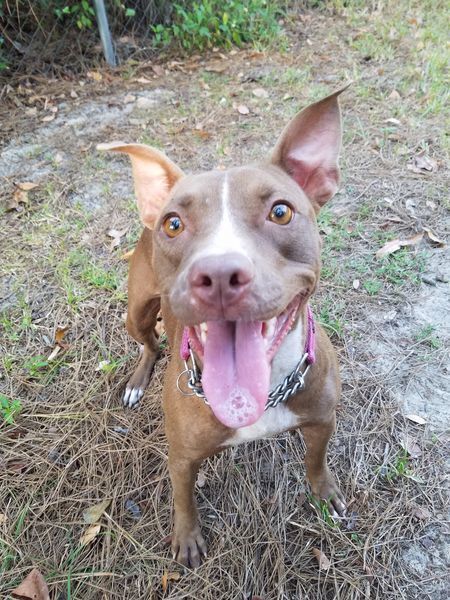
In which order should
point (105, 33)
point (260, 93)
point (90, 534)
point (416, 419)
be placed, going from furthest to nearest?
point (105, 33), point (260, 93), point (416, 419), point (90, 534)

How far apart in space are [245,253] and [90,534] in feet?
6.93

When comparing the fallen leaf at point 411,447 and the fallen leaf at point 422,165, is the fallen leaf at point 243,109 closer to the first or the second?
the fallen leaf at point 422,165

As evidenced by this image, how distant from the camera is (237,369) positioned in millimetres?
1930

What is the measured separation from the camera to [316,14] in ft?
27.6

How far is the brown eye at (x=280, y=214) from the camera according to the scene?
6.69 feet

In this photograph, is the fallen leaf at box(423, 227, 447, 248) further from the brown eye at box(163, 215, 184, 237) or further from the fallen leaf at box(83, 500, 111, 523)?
the fallen leaf at box(83, 500, 111, 523)

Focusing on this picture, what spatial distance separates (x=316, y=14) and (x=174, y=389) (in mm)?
7905

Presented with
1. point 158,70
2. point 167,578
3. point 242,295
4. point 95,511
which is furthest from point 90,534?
point 158,70

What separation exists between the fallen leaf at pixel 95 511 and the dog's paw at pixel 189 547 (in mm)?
493

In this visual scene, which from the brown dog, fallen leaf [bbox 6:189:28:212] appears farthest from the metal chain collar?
fallen leaf [bbox 6:189:28:212]

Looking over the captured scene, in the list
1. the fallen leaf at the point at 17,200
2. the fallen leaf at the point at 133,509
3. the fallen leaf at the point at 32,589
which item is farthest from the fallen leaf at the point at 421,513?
the fallen leaf at the point at 17,200

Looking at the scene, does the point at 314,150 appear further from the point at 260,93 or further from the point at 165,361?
the point at 260,93

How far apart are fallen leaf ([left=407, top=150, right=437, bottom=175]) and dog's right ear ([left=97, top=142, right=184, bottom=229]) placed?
3402mm

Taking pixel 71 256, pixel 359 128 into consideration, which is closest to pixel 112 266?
pixel 71 256
